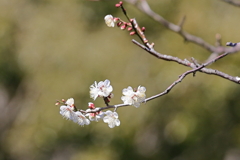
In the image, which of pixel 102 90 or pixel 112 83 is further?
pixel 112 83

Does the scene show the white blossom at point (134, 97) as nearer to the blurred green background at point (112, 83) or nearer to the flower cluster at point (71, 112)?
the flower cluster at point (71, 112)

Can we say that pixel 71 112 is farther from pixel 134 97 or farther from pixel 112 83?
pixel 112 83

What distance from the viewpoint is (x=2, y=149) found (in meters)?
3.35

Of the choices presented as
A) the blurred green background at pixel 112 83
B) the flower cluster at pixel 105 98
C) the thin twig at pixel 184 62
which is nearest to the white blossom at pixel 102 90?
the flower cluster at pixel 105 98

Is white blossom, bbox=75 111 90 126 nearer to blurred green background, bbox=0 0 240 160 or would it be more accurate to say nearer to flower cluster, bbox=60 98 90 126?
flower cluster, bbox=60 98 90 126

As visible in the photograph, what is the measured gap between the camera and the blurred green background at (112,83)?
2535mm

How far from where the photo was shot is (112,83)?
2842mm

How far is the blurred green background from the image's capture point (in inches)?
99.8

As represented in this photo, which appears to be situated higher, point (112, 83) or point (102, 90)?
point (112, 83)

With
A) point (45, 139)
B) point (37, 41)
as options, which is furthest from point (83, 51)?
point (45, 139)

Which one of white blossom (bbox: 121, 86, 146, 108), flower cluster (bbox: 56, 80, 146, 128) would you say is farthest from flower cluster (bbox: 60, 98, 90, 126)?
white blossom (bbox: 121, 86, 146, 108)

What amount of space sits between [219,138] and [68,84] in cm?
149

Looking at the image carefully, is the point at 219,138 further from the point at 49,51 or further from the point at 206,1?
the point at 49,51

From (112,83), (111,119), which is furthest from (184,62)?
(112,83)
